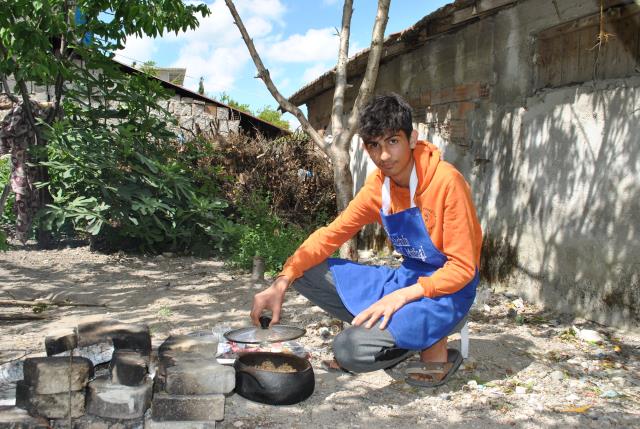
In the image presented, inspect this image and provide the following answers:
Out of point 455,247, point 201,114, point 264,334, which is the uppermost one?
point 201,114

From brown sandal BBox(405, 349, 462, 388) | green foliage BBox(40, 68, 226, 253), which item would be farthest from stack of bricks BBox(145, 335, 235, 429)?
green foliage BBox(40, 68, 226, 253)

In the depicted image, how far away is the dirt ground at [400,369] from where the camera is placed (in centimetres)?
270

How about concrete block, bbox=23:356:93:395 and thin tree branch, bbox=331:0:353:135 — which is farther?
thin tree branch, bbox=331:0:353:135

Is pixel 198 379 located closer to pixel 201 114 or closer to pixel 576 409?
pixel 576 409

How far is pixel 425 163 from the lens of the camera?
2.83 m

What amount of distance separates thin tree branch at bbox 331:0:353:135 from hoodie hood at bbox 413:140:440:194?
83.2 inches

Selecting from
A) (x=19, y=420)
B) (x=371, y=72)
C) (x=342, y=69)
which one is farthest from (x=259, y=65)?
(x=19, y=420)

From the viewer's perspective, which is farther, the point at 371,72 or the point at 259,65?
the point at 259,65

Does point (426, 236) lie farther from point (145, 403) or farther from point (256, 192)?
point (256, 192)

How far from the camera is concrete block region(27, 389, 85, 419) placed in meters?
2.35

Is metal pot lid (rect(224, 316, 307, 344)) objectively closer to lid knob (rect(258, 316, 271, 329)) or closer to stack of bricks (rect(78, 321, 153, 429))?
lid knob (rect(258, 316, 271, 329))

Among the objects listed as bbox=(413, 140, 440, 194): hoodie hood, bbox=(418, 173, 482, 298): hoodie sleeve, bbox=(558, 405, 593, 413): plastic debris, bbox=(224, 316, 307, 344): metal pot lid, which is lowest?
bbox=(558, 405, 593, 413): plastic debris

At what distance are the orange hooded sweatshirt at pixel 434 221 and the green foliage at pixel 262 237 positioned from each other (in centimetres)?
308

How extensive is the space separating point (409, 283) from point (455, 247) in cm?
47
